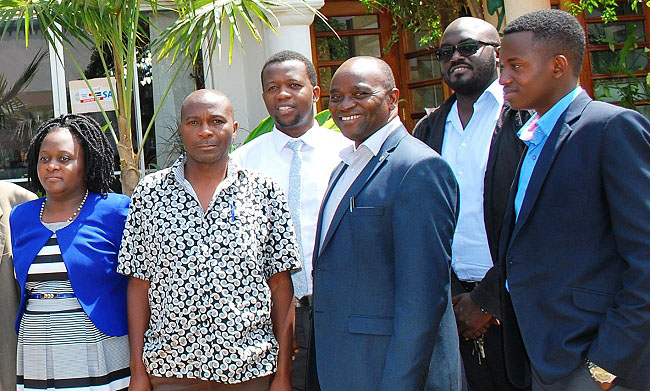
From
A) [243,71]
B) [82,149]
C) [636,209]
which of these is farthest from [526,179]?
[243,71]

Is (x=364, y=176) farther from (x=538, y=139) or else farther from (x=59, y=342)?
(x=59, y=342)

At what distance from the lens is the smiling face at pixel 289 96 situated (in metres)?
3.73

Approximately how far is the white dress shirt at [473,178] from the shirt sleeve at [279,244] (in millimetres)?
794

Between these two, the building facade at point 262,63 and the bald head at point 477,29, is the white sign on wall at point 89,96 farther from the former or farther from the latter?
the bald head at point 477,29

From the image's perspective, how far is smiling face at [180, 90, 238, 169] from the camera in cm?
310

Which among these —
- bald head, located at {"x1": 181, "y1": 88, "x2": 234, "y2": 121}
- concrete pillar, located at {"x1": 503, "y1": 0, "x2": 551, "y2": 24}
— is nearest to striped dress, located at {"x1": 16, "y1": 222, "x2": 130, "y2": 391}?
bald head, located at {"x1": 181, "y1": 88, "x2": 234, "y2": 121}

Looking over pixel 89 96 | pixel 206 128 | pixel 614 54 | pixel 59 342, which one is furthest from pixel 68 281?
pixel 614 54

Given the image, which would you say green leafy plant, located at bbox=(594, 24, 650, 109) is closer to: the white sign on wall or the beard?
the beard

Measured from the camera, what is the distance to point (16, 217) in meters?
3.35

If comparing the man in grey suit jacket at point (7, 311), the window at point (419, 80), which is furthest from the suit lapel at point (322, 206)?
the window at point (419, 80)

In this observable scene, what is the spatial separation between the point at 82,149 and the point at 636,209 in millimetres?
2412

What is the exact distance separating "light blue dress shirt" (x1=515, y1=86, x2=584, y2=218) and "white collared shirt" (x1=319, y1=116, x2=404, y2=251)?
1.60 feet

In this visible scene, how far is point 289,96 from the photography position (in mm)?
3730

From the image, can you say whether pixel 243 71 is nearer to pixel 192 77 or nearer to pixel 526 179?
pixel 192 77
